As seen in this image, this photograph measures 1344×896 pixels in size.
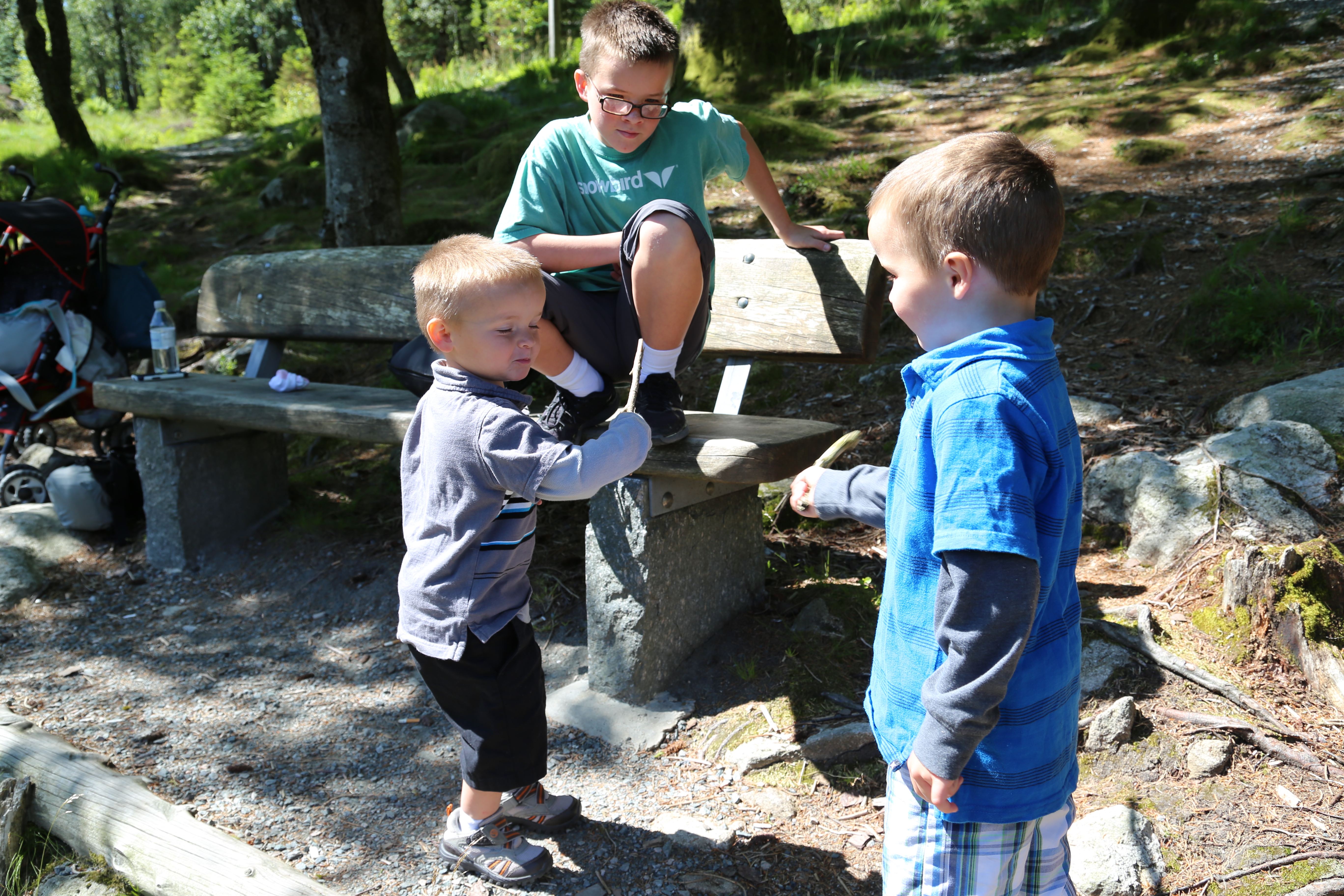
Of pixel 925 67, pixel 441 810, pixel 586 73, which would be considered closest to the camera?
pixel 441 810

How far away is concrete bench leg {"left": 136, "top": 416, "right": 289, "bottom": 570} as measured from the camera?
4012mm

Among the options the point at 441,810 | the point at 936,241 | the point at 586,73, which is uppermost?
the point at 586,73

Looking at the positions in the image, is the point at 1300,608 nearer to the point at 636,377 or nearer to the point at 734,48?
the point at 636,377

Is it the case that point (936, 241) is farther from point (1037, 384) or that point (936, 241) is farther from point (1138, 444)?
point (1138, 444)

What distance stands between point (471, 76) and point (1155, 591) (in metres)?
17.1

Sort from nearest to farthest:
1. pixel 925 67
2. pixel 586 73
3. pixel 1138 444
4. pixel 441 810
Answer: pixel 441 810
pixel 586 73
pixel 1138 444
pixel 925 67

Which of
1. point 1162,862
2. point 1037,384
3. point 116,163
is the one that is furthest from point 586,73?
point 116,163

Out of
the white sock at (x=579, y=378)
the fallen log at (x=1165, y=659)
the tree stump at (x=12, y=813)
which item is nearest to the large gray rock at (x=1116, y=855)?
the fallen log at (x=1165, y=659)

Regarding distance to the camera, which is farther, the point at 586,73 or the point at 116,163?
the point at 116,163

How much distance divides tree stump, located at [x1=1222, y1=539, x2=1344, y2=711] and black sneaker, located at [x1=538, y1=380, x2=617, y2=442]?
1788 mm

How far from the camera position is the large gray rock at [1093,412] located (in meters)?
3.56

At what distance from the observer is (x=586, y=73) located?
2668 millimetres

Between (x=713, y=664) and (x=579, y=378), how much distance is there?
0.95 metres

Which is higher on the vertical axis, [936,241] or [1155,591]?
[936,241]
